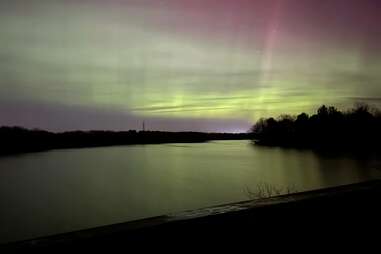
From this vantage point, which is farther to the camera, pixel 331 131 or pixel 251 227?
pixel 331 131

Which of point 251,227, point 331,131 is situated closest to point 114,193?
point 251,227

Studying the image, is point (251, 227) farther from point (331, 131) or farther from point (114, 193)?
point (331, 131)

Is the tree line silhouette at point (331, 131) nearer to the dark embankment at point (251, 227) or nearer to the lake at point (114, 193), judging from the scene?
the lake at point (114, 193)

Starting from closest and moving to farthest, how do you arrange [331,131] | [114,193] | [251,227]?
1. [251,227]
2. [114,193]
3. [331,131]

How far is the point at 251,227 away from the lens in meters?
1.83

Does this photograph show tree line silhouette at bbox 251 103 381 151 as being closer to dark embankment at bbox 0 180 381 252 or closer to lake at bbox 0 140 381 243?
lake at bbox 0 140 381 243

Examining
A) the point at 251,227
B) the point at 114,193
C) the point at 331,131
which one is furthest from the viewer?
the point at 331,131

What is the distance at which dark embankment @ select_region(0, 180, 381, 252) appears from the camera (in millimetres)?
1461

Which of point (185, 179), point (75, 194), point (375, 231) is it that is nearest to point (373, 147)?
point (185, 179)

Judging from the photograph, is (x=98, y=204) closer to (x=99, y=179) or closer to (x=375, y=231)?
(x=99, y=179)

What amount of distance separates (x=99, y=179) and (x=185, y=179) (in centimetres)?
618

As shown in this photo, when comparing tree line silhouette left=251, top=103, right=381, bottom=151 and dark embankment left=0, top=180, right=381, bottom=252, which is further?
tree line silhouette left=251, top=103, right=381, bottom=151

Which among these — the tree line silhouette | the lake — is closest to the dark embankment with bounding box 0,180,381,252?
the lake

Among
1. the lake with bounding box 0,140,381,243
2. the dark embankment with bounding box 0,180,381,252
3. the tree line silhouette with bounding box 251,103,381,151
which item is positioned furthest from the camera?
the tree line silhouette with bounding box 251,103,381,151
